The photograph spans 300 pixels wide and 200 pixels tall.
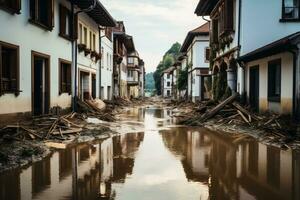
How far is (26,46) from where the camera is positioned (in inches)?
600

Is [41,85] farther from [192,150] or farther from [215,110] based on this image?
[192,150]

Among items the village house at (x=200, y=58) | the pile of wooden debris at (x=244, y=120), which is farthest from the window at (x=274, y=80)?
the village house at (x=200, y=58)

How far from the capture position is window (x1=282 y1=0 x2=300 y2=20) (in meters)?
21.1

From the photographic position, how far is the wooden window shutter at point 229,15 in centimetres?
2317

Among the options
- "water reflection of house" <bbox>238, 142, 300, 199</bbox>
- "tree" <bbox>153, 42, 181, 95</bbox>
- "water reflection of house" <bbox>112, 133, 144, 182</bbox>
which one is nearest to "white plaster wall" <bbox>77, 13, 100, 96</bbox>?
"water reflection of house" <bbox>112, 133, 144, 182</bbox>

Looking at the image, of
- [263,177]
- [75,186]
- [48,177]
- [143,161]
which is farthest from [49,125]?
[263,177]

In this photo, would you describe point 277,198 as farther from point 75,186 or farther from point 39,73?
point 39,73

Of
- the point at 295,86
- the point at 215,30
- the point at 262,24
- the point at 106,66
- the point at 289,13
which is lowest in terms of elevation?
the point at 295,86

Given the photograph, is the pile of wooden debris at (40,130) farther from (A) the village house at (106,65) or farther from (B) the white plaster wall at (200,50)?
(B) the white plaster wall at (200,50)

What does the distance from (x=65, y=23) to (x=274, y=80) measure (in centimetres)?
1030

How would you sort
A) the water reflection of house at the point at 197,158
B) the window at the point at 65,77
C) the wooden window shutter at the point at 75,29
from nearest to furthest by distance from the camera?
the water reflection of house at the point at 197,158 → the window at the point at 65,77 → the wooden window shutter at the point at 75,29

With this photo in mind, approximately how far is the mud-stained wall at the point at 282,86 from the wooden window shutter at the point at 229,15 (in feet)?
12.7

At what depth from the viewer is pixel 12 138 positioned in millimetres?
10859

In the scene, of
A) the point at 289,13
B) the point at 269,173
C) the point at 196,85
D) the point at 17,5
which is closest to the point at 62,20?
the point at 17,5
